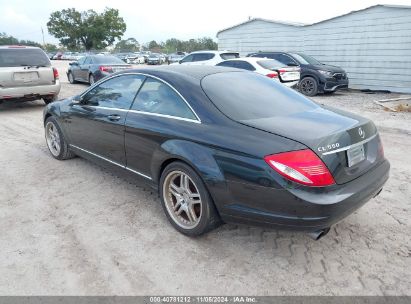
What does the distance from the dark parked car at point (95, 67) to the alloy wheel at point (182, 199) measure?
10.4 meters

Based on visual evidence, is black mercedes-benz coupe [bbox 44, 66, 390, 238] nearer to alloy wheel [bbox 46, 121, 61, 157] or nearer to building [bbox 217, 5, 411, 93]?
alloy wheel [bbox 46, 121, 61, 157]

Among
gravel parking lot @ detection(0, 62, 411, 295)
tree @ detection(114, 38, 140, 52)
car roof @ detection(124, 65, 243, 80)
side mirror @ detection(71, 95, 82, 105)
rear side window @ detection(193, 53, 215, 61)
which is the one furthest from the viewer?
tree @ detection(114, 38, 140, 52)

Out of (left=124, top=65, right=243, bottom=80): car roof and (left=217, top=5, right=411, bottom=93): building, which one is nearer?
(left=124, top=65, right=243, bottom=80): car roof

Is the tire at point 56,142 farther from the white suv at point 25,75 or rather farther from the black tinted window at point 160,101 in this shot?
the white suv at point 25,75

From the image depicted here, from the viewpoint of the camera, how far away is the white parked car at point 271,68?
1061 cm

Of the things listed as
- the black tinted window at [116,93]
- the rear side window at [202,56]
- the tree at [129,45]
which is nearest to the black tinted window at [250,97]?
the black tinted window at [116,93]

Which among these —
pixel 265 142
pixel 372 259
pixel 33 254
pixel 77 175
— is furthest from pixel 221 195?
pixel 77 175

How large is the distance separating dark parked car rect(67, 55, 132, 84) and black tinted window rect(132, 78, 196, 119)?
9.75 meters

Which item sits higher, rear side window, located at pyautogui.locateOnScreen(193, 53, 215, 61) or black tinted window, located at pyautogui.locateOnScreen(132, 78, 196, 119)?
rear side window, located at pyautogui.locateOnScreen(193, 53, 215, 61)

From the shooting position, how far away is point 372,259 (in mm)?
2822

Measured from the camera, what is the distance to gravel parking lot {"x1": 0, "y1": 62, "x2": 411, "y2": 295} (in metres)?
2.56

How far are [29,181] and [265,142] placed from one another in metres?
3.41

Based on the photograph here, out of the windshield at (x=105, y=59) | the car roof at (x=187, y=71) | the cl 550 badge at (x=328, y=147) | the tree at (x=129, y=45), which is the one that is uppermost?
the tree at (x=129, y=45)

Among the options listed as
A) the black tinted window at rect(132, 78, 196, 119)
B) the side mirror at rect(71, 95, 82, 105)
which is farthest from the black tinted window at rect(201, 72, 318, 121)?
the side mirror at rect(71, 95, 82, 105)
